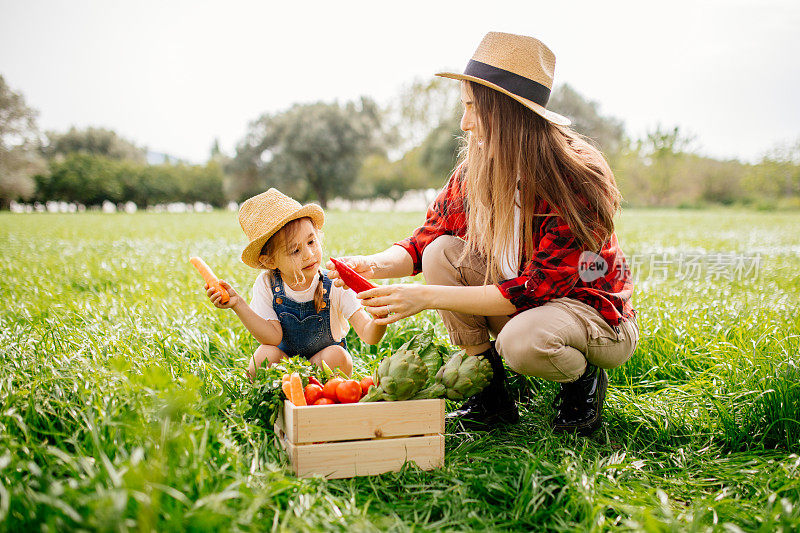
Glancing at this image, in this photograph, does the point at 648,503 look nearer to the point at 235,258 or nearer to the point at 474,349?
the point at 474,349

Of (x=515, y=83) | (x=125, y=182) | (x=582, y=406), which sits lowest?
(x=582, y=406)

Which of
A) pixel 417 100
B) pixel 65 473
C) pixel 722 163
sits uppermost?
pixel 417 100

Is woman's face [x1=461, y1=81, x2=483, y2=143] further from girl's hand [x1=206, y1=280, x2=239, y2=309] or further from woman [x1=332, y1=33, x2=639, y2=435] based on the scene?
girl's hand [x1=206, y1=280, x2=239, y2=309]

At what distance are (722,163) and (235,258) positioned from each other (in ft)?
155

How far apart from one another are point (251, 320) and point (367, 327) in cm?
54

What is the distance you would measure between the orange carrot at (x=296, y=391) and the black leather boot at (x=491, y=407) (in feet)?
2.64

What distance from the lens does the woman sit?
93.6 inches

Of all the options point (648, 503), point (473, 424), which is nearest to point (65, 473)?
point (473, 424)

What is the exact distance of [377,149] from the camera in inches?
1861

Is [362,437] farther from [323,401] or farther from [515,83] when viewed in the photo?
[515,83]

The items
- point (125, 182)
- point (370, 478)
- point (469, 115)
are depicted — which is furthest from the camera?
point (125, 182)

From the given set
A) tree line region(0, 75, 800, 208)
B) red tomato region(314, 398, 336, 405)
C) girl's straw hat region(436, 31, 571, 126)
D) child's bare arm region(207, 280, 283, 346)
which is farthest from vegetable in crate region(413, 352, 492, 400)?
tree line region(0, 75, 800, 208)

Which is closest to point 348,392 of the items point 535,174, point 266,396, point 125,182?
point 266,396

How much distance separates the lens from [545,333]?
2348mm
